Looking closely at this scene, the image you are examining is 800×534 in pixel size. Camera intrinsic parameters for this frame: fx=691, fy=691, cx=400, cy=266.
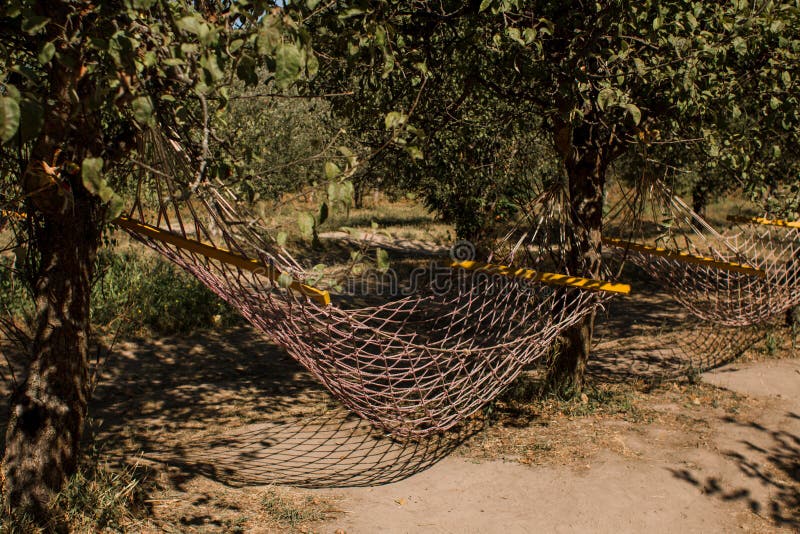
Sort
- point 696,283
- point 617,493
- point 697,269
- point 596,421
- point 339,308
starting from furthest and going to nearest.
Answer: point 697,269
point 696,283
point 596,421
point 339,308
point 617,493

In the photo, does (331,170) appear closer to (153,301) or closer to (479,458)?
(479,458)

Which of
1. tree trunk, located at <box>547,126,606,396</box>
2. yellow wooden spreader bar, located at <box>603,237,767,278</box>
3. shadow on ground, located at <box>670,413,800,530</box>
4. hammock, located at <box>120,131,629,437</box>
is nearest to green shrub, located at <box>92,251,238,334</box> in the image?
hammock, located at <box>120,131,629,437</box>

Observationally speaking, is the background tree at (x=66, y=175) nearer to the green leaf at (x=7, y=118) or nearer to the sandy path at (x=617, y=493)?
the green leaf at (x=7, y=118)

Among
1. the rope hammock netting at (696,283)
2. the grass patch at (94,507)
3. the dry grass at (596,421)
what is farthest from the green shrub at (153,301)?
the rope hammock netting at (696,283)

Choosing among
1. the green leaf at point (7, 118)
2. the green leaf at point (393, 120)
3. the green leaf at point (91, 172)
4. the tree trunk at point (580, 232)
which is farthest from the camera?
the tree trunk at point (580, 232)

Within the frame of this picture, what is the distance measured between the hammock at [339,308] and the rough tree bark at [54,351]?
0.27m

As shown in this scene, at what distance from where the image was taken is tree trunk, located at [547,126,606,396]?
4465 millimetres

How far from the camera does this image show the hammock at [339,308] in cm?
270

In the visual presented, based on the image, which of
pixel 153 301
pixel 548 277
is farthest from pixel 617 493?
pixel 153 301

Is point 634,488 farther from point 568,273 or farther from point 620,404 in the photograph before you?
point 568,273

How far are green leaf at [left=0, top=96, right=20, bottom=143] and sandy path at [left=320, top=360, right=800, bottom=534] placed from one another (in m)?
2.22

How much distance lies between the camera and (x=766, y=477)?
3598 millimetres

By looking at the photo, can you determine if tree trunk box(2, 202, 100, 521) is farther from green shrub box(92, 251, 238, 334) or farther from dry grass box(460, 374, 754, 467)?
green shrub box(92, 251, 238, 334)

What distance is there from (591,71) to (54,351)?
3106 millimetres
